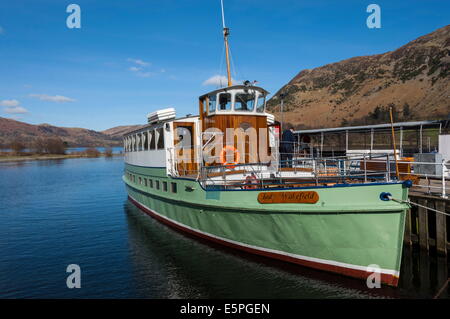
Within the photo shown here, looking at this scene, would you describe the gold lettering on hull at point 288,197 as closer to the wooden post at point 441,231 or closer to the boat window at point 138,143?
the wooden post at point 441,231

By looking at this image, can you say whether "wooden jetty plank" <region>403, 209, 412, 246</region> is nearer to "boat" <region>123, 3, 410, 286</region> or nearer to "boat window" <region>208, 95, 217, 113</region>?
"boat" <region>123, 3, 410, 286</region>

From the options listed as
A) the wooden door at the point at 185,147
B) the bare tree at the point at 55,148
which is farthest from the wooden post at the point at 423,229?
the bare tree at the point at 55,148

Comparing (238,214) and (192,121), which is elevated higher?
(192,121)

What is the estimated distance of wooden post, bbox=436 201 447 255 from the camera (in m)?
10.9

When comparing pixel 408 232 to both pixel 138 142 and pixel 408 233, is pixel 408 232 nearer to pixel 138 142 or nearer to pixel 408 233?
pixel 408 233

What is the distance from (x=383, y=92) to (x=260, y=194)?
87.4 meters

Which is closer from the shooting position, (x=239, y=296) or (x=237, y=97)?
(x=239, y=296)

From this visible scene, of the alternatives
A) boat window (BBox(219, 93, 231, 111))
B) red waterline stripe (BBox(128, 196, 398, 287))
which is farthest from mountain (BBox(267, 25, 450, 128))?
red waterline stripe (BBox(128, 196, 398, 287))

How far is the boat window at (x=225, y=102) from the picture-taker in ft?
44.0

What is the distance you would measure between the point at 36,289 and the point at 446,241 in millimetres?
14123

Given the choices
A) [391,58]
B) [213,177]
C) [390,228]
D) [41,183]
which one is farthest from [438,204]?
[391,58]

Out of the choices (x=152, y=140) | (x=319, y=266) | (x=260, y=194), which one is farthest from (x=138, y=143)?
(x=319, y=266)

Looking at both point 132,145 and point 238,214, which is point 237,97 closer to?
point 238,214

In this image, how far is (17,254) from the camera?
531 inches
